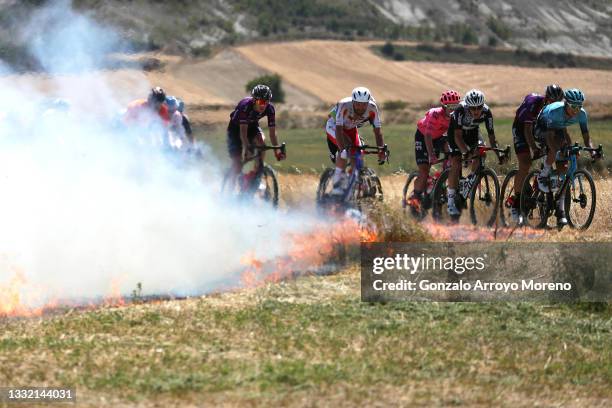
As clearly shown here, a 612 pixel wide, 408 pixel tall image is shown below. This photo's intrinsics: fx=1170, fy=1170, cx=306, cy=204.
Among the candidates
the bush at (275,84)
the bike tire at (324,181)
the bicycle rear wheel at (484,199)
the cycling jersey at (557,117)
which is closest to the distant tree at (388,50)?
the bush at (275,84)

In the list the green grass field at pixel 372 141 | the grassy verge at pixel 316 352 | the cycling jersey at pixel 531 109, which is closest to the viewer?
the grassy verge at pixel 316 352

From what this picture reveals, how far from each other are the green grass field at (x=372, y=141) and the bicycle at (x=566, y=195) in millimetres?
13754

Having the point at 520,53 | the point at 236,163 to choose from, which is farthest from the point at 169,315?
the point at 520,53

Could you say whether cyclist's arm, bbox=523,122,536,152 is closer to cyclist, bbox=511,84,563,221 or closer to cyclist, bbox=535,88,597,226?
cyclist, bbox=511,84,563,221

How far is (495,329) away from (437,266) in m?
1.86

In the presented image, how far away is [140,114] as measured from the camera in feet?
67.5

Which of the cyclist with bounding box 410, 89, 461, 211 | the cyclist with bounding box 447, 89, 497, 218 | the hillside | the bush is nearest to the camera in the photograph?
the cyclist with bounding box 447, 89, 497, 218

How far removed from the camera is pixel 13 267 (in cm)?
1438

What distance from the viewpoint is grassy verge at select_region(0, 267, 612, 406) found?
9.01m

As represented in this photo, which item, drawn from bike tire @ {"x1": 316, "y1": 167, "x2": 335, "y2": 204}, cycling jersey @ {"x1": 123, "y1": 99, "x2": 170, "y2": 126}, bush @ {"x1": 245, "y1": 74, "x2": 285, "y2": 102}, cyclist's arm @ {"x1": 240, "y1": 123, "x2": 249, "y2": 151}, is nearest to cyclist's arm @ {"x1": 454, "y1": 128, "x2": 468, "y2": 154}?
bike tire @ {"x1": 316, "y1": 167, "x2": 335, "y2": 204}

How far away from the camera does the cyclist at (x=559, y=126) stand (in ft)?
51.1

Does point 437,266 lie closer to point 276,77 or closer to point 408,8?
point 276,77

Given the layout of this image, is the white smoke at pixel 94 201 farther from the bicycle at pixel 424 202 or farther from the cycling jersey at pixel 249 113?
the bicycle at pixel 424 202

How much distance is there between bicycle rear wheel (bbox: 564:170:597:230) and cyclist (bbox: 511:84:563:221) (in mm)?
682
